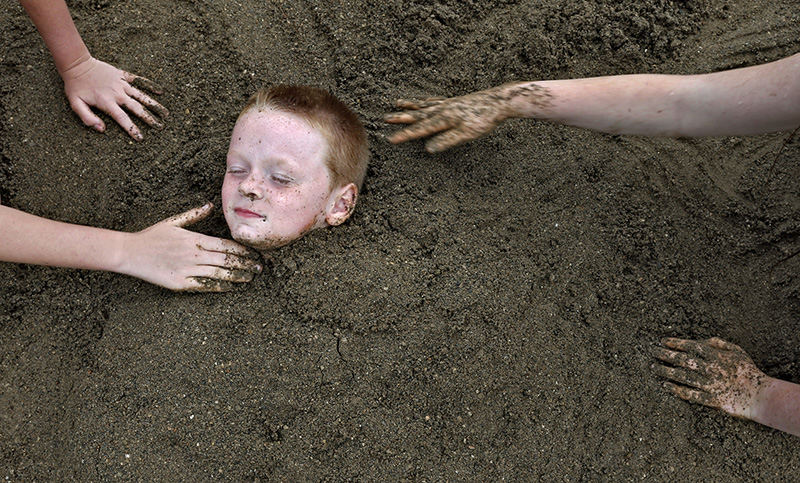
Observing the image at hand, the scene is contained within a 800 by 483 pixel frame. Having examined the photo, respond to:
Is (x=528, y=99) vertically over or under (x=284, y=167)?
over

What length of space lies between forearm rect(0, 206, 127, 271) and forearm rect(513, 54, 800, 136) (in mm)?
1468

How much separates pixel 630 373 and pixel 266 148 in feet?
4.74

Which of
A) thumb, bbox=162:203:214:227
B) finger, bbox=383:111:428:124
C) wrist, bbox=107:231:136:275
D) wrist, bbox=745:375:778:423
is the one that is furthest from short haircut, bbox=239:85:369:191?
wrist, bbox=745:375:778:423

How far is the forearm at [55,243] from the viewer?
2.15 meters

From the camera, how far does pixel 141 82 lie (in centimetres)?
253

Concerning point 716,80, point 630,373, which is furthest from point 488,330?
point 716,80

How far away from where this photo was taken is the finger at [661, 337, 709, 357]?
230 centimetres

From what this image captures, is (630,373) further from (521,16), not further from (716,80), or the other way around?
(521,16)

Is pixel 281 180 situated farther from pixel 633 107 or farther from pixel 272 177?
pixel 633 107

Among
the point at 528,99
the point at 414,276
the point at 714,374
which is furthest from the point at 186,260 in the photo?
the point at 714,374

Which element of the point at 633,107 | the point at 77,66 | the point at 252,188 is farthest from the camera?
the point at 77,66

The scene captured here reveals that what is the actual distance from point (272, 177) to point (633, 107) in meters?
1.22

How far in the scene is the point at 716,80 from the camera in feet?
7.01

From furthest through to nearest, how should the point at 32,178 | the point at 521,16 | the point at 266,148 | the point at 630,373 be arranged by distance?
the point at 521,16 → the point at 32,178 → the point at 630,373 → the point at 266,148
